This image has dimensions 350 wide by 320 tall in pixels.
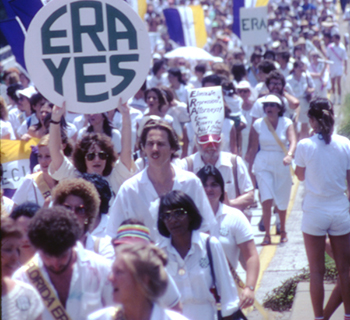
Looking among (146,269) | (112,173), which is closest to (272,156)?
(112,173)

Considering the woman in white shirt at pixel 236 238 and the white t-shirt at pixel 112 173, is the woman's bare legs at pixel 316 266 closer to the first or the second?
the woman in white shirt at pixel 236 238

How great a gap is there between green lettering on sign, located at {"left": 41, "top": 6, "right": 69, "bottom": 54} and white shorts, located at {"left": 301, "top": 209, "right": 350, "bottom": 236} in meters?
2.39

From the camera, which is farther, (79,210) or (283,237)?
(283,237)

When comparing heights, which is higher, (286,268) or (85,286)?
(85,286)

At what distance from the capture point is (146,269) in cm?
296

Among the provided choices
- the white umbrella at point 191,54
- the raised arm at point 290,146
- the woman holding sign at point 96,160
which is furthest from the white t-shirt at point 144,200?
the white umbrella at point 191,54

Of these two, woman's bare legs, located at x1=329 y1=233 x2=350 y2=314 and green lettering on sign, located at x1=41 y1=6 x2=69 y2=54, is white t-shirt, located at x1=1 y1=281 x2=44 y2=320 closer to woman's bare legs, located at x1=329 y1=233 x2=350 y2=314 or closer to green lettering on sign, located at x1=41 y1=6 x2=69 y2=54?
green lettering on sign, located at x1=41 y1=6 x2=69 y2=54

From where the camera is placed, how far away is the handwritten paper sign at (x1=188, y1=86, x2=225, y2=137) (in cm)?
651

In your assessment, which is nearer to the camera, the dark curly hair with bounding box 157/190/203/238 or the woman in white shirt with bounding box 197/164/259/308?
the dark curly hair with bounding box 157/190/203/238

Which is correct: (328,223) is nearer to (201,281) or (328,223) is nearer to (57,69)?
(201,281)

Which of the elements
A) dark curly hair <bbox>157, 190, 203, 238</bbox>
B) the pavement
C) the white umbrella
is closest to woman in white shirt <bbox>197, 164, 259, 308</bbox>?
dark curly hair <bbox>157, 190, 203, 238</bbox>

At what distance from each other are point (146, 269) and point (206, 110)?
385 cm

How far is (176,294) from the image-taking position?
3463 millimetres

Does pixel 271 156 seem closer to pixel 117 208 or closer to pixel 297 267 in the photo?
pixel 297 267
